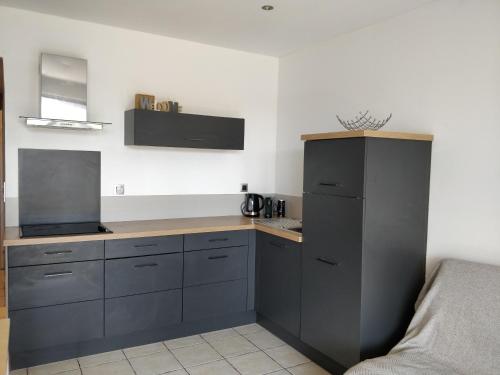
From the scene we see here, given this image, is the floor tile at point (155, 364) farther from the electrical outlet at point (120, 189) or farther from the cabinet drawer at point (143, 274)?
the electrical outlet at point (120, 189)

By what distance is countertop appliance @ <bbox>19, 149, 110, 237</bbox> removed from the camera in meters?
3.17

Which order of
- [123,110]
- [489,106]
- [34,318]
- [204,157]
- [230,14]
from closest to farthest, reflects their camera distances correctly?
[489,106] < [34,318] < [230,14] < [123,110] < [204,157]

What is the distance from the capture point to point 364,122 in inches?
129

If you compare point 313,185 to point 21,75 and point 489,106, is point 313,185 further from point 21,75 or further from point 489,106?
point 21,75

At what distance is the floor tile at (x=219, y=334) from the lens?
3.41 meters

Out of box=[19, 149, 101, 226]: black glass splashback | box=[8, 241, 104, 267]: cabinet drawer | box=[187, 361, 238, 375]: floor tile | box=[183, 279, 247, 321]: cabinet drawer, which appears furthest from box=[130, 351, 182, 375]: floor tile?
box=[19, 149, 101, 226]: black glass splashback

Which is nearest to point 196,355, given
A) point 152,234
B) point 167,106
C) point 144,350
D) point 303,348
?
point 144,350

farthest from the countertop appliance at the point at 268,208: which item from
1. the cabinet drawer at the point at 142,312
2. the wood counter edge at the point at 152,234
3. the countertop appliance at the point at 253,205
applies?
the cabinet drawer at the point at 142,312

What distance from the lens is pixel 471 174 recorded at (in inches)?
100.0

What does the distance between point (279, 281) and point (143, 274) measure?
1.02m

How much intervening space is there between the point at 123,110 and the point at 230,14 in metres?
1.17

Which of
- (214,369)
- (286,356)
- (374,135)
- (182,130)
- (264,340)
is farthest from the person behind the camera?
(182,130)

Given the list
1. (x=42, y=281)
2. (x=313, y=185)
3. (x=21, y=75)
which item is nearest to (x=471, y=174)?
(x=313, y=185)

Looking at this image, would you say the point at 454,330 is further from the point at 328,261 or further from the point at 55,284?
the point at 55,284
